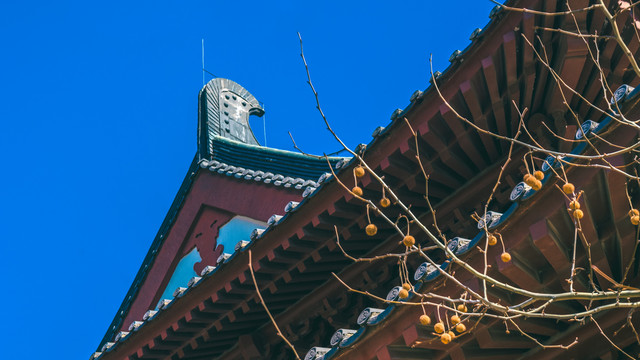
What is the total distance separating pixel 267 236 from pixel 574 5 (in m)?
2.98

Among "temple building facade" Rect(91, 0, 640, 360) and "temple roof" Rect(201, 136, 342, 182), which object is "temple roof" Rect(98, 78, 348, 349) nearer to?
"temple roof" Rect(201, 136, 342, 182)

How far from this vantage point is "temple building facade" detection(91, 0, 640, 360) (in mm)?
3902

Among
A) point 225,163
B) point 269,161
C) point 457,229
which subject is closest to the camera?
point 457,229

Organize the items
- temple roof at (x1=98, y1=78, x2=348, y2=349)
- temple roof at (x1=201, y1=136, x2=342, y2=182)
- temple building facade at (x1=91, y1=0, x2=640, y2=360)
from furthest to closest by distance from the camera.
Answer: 1. temple roof at (x1=201, y1=136, x2=342, y2=182)
2. temple roof at (x1=98, y1=78, x2=348, y2=349)
3. temple building facade at (x1=91, y1=0, x2=640, y2=360)

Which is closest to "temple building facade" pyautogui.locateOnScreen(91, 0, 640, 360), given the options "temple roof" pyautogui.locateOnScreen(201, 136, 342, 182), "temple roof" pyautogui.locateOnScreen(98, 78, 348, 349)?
"temple roof" pyautogui.locateOnScreen(98, 78, 348, 349)

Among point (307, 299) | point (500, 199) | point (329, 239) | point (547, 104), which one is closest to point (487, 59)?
point (547, 104)

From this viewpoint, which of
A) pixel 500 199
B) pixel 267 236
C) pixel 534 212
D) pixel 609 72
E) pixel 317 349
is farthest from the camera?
pixel 267 236

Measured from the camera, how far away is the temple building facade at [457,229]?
3902 mm

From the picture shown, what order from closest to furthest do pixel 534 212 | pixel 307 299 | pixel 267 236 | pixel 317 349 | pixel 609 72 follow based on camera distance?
pixel 534 212, pixel 317 349, pixel 609 72, pixel 267 236, pixel 307 299

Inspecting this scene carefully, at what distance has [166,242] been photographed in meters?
9.53

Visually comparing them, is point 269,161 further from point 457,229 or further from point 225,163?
point 457,229

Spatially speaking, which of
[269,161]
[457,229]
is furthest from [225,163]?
[457,229]

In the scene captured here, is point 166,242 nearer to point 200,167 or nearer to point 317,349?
point 200,167

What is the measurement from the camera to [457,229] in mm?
6176
